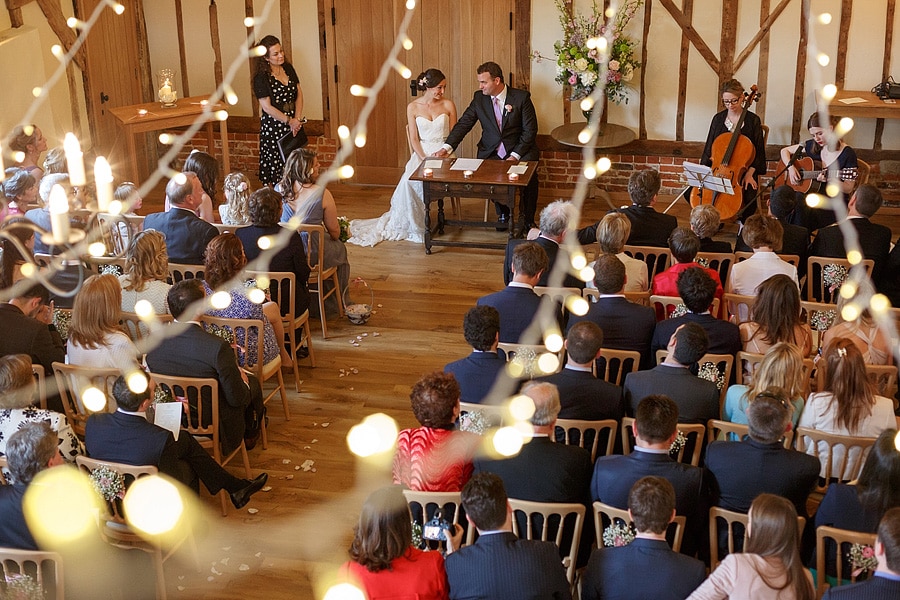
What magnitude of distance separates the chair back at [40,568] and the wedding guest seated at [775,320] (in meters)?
3.18

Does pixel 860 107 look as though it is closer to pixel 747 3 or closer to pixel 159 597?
pixel 747 3

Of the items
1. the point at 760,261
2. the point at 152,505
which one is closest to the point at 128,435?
the point at 152,505

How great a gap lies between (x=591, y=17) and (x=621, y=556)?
6.85m

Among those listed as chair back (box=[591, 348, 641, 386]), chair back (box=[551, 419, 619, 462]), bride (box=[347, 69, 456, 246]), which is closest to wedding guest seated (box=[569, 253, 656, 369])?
chair back (box=[591, 348, 641, 386])

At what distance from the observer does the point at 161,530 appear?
409 cm

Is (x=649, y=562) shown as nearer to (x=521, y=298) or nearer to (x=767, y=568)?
(x=767, y=568)

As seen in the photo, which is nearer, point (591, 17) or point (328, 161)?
point (591, 17)

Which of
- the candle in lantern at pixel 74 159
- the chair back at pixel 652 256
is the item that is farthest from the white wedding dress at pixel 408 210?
the candle in lantern at pixel 74 159

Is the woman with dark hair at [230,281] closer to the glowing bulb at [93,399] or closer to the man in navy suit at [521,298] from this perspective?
the glowing bulb at [93,399]

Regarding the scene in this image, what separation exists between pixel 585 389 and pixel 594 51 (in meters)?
5.34

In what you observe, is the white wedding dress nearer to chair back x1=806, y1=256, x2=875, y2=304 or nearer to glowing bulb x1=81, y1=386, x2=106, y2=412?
chair back x1=806, y1=256, x2=875, y2=304

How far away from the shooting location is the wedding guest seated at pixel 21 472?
139 inches

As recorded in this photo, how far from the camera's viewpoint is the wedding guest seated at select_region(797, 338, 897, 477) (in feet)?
13.2

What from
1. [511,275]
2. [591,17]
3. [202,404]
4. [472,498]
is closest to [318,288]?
[511,275]
